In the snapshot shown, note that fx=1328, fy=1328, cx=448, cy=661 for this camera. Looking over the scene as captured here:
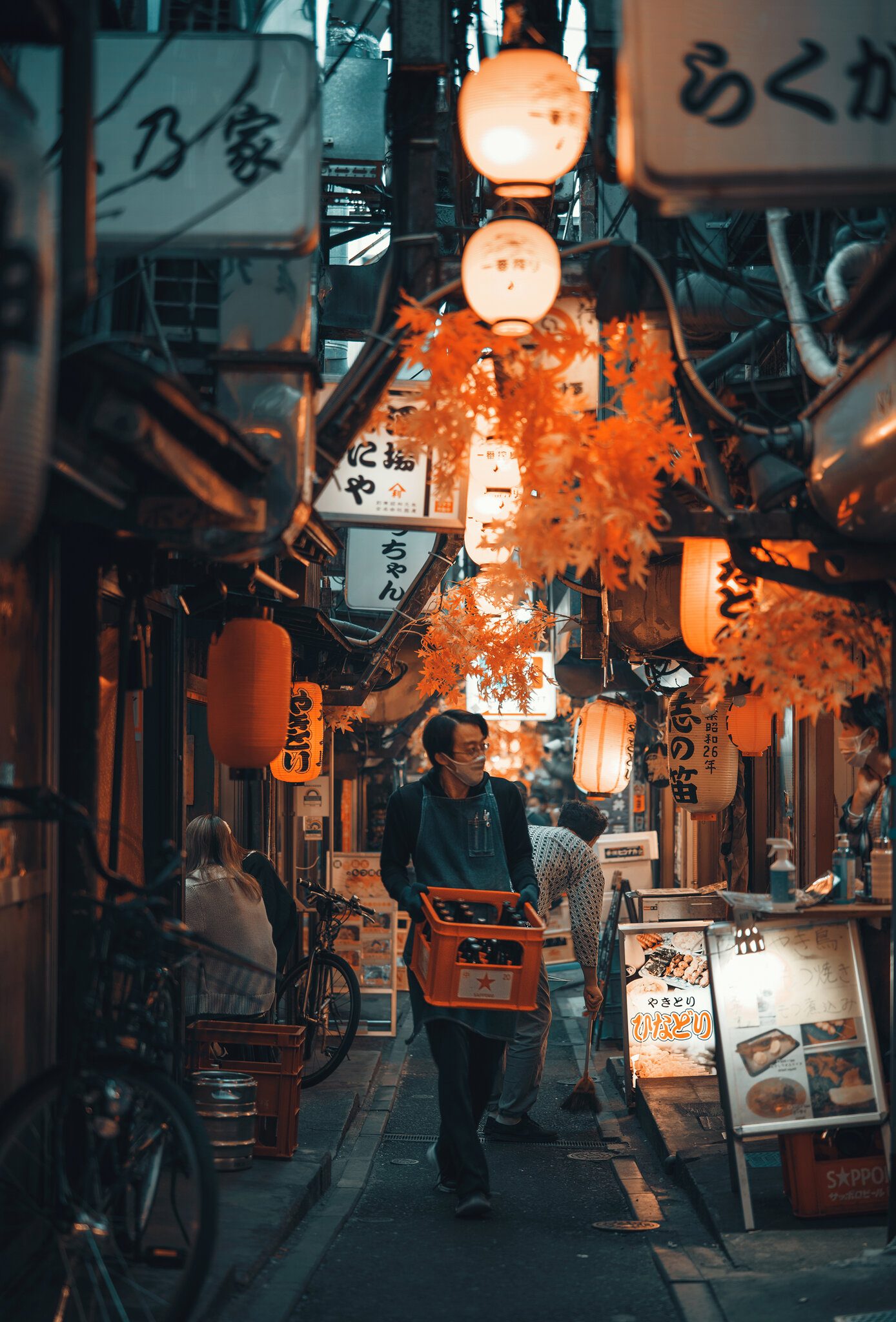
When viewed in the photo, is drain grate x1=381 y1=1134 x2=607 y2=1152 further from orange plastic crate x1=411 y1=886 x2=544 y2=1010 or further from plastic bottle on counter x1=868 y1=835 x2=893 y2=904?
plastic bottle on counter x1=868 y1=835 x2=893 y2=904

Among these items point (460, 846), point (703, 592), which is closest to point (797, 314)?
point (703, 592)

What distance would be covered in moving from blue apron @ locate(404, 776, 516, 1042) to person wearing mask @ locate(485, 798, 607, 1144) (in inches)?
71.2

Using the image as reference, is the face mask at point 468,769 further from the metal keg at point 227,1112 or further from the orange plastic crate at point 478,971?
the metal keg at point 227,1112

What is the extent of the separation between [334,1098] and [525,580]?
613 centimetres

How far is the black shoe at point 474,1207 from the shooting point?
8.23m

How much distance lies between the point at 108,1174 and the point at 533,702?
17406 mm

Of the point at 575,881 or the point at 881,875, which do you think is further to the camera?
the point at 575,881

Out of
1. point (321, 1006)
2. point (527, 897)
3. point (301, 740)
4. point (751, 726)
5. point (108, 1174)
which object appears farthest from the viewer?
point (301, 740)

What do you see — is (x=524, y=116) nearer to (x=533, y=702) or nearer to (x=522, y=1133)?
(x=522, y=1133)

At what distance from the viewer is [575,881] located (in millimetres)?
12219

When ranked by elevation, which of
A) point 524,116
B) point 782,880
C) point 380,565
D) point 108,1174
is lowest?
point 108,1174

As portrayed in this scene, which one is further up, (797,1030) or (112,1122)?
(112,1122)

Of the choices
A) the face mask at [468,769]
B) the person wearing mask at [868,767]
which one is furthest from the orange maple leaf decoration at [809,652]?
the face mask at [468,769]

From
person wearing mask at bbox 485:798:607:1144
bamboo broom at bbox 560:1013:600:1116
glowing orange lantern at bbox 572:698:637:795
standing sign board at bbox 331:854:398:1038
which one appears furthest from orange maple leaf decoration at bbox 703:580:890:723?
standing sign board at bbox 331:854:398:1038
